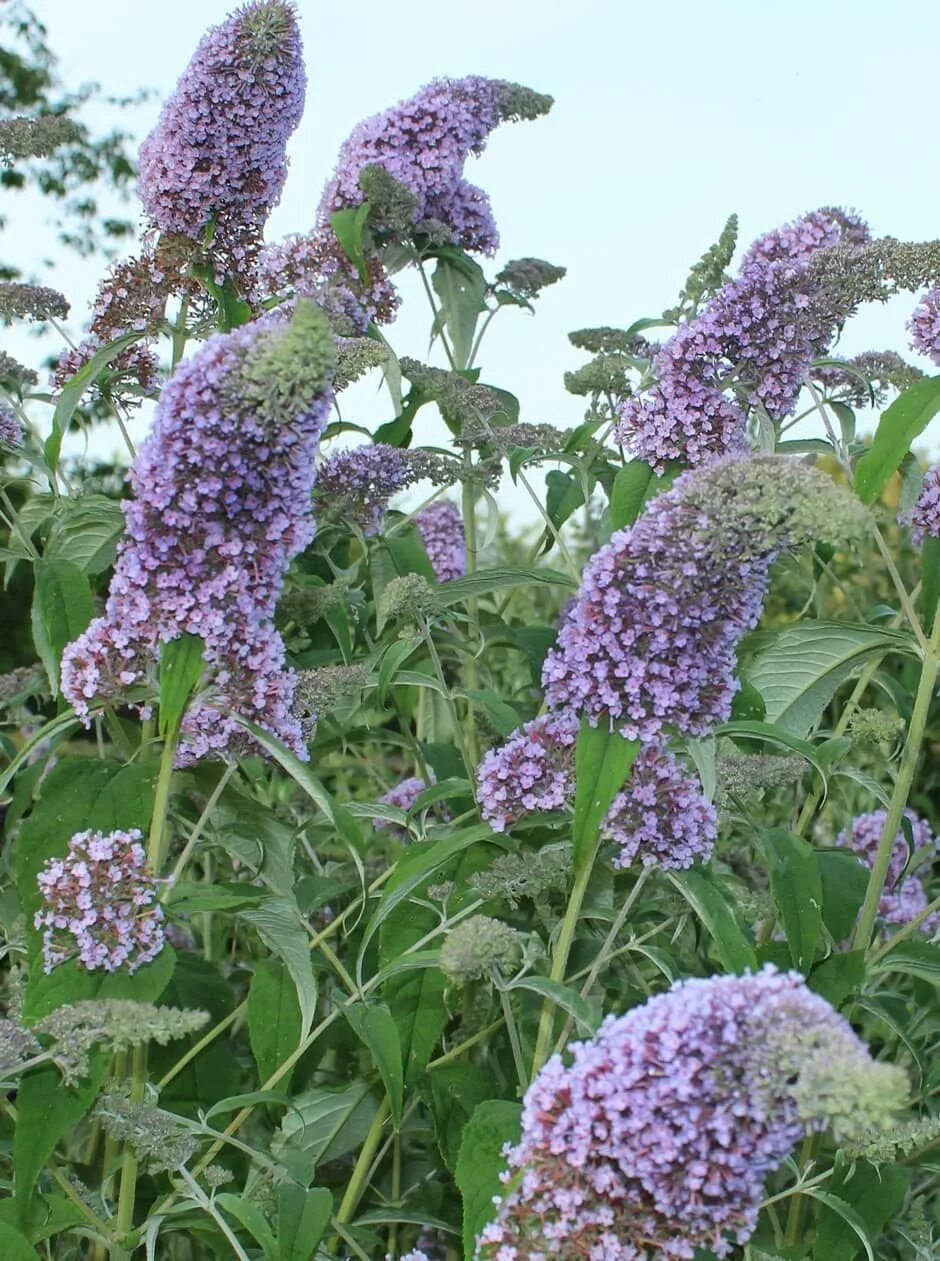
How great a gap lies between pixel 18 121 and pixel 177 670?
2.39m

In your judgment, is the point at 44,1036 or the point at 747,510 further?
the point at 44,1036

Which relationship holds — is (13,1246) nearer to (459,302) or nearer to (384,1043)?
(384,1043)

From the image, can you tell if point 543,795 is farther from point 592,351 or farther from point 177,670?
point 592,351

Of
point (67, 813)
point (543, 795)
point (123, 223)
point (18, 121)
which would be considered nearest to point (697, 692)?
point (543, 795)

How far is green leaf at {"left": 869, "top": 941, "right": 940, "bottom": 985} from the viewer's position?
3209 mm

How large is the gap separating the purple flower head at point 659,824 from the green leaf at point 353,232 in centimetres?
229

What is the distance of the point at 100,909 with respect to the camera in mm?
2684

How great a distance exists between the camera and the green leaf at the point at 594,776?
96.7 inches

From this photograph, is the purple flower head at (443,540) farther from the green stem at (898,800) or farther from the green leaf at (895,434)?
the green leaf at (895,434)

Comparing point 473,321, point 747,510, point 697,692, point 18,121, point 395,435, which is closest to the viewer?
point 747,510

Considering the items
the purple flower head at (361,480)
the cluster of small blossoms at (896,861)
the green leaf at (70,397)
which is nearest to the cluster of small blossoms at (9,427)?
the green leaf at (70,397)

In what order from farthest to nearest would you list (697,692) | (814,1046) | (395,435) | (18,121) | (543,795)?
(395,435) < (18,121) < (543,795) < (697,692) < (814,1046)

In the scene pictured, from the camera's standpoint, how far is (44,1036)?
2783 mm

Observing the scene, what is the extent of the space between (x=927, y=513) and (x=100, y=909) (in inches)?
83.0
